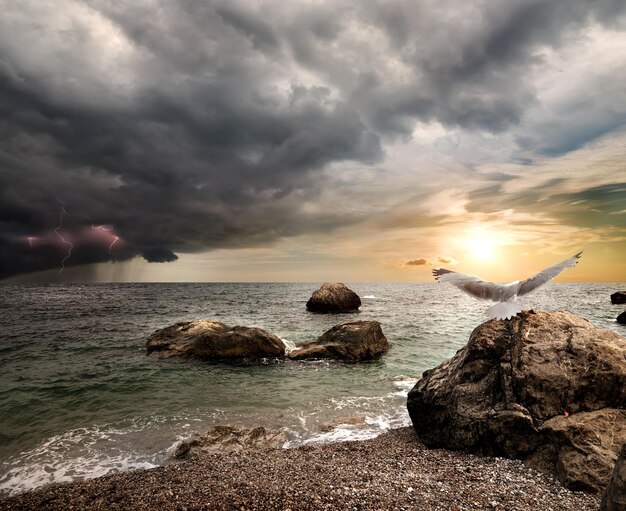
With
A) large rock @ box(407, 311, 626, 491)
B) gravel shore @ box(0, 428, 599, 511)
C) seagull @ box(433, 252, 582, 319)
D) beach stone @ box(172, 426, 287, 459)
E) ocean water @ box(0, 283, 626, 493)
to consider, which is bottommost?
ocean water @ box(0, 283, 626, 493)

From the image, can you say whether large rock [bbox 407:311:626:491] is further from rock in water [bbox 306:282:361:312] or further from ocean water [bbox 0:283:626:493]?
rock in water [bbox 306:282:361:312]

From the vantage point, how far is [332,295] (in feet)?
151

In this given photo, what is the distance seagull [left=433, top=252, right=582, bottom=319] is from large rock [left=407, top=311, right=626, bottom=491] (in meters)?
0.87

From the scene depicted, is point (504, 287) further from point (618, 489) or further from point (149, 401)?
point (149, 401)

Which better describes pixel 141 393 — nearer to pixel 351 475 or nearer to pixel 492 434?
pixel 351 475

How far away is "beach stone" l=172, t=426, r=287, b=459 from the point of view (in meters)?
9.17

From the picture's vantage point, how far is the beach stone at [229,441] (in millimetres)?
9172

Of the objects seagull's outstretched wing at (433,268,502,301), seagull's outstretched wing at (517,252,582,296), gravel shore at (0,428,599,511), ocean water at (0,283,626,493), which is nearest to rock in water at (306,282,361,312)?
ocean water at (0,283,626,493)

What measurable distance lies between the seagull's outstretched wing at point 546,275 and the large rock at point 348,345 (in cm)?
1301

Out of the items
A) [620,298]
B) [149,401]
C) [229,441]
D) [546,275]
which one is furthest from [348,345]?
[620,298]

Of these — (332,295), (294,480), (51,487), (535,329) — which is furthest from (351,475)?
(332,295)

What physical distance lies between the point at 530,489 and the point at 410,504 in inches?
93.5

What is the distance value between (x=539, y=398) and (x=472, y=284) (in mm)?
3049

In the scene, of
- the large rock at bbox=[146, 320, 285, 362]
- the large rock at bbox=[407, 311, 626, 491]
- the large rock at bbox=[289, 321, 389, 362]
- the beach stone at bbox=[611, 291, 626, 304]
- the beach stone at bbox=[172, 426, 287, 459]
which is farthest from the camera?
the beach stone at bbox=[611, 291, 626, 304]
